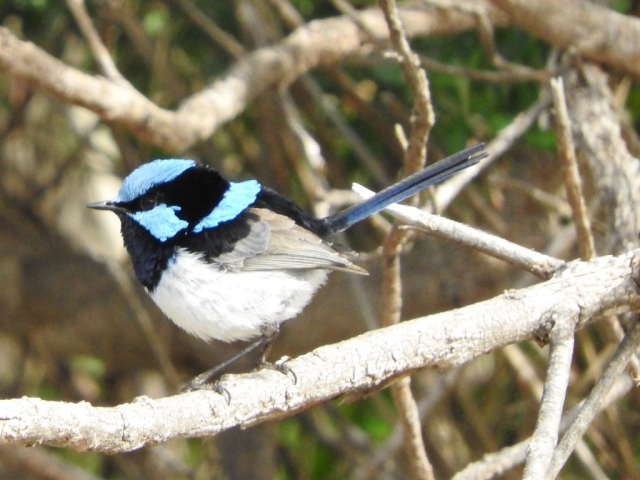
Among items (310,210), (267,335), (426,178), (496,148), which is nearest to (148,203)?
(267,335)

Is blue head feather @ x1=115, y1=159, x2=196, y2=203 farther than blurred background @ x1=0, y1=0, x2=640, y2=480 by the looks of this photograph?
No

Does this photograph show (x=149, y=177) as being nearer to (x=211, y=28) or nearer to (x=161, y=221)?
(x=161, y=221)

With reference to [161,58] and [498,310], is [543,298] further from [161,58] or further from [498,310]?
[161,58]

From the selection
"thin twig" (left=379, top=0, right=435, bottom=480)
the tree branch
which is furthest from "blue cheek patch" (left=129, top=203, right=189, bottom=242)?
the tree branch

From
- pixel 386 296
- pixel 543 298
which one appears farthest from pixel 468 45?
pixel 543 298

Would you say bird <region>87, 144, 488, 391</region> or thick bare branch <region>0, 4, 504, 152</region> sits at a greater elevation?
thick bare branch <region>0, 4, 504, 152</region>

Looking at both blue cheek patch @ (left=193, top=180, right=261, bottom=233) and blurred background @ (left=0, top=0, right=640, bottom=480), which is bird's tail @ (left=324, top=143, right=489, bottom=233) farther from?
blurred background @ (left=0, top=0, right=640, bottom=480)

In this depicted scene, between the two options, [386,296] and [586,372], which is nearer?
[386,296]

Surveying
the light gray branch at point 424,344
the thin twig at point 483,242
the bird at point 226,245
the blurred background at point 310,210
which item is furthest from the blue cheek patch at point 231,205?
the light gray branch at point 424,344
